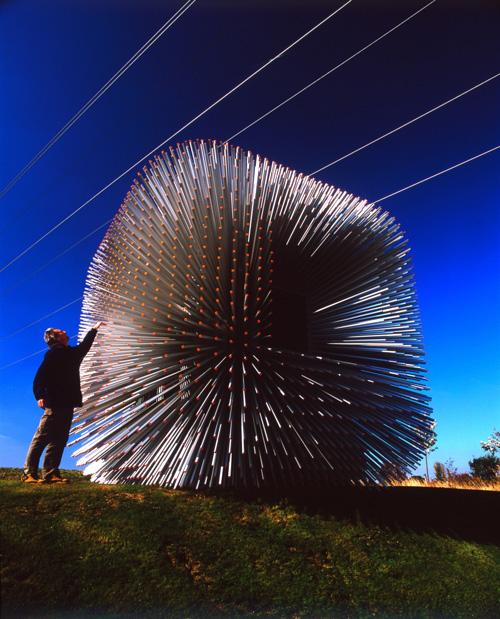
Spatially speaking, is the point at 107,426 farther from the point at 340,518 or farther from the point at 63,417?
the point at 340,518

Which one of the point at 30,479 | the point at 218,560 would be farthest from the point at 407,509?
the point at 30,479

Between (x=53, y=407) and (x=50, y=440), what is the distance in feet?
1.12

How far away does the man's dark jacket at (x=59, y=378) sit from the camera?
4.46 metres

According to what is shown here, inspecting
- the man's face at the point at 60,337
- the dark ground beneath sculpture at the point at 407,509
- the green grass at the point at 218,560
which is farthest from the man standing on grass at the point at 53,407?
the dark ground beneath sculpture at the point at 407,509

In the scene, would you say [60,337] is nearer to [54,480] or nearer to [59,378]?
[59,378]

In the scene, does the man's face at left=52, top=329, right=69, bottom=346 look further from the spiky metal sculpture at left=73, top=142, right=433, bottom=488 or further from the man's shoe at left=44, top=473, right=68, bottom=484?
the man's shoe at left=44, top=473, right=68, bottom=484

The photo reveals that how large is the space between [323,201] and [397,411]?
8.51 feet

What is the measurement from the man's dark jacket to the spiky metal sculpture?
432 mm

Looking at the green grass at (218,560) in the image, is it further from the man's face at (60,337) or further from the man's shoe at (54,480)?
the man's face at (60,337)

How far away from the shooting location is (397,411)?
486 cm

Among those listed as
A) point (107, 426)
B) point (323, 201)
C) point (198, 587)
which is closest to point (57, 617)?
point (198, 587)

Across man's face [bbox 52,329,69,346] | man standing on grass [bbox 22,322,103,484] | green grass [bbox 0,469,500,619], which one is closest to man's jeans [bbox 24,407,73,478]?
man standing on grass [bbox 22,322,103,484]

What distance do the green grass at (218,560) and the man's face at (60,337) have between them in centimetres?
151

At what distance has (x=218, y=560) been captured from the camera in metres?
3.36
